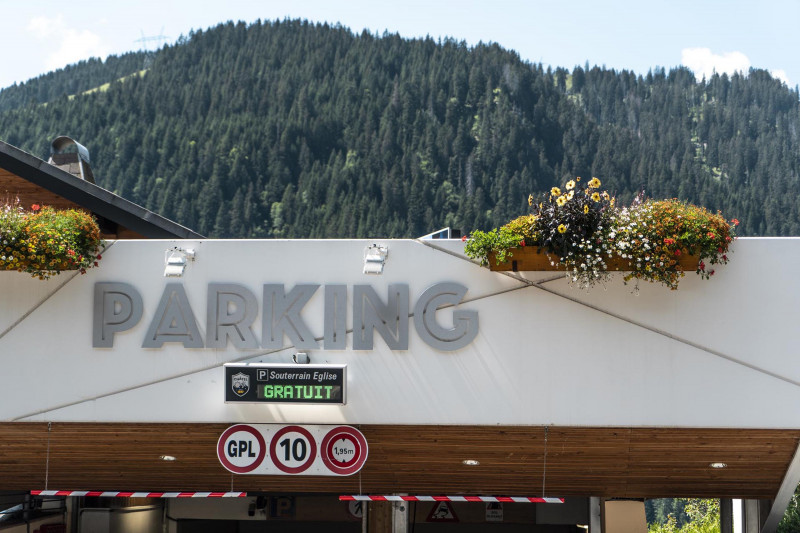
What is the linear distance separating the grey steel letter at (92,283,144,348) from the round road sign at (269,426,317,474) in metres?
1.87

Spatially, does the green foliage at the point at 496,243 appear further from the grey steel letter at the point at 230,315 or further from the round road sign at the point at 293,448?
the round road sign at the point at 293,448

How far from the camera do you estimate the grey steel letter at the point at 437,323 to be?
29.5ft

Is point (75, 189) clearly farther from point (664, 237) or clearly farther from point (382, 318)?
point (664, 237)

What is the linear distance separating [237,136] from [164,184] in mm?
10158

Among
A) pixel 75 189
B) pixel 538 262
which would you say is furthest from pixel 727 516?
pixel 75 189

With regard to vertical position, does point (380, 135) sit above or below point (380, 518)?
above

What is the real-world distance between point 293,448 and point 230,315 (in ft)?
4.93

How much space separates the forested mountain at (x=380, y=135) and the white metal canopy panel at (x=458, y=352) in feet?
228

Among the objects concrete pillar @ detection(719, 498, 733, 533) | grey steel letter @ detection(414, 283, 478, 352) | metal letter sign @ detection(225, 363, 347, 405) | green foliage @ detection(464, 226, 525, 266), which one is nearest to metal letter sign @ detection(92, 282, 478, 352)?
grey steel letter @ detection(414, 283, 478, 352)

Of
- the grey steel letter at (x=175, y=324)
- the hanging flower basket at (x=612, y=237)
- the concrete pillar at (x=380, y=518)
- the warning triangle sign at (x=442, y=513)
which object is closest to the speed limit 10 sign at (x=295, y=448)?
the grey steel letter at (x=175, y=324)

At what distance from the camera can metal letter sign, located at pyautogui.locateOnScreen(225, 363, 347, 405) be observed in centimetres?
886

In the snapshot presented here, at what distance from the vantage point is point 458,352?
29.6ft

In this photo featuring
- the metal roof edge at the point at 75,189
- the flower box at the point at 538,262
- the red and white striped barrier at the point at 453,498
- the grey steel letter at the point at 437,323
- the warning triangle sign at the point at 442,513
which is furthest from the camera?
the warning triangle sign at the point at 442,513

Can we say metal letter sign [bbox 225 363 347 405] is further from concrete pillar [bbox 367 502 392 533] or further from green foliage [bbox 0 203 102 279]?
concrete pillar [bbox 367 502 392 533]
